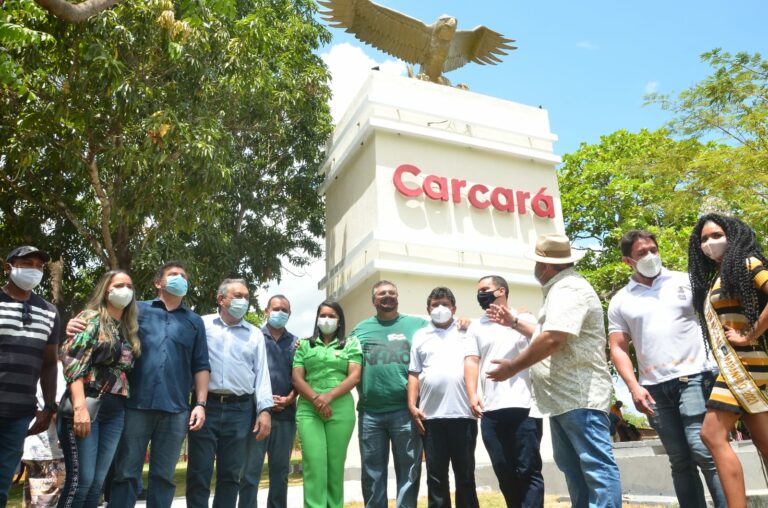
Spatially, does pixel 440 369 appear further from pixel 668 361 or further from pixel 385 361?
pixel 668 361

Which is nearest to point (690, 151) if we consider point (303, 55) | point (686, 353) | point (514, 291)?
point (514, 291)

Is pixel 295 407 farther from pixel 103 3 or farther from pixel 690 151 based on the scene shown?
pixel 690 151

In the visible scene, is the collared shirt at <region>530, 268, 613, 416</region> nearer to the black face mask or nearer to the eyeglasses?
the black face mask

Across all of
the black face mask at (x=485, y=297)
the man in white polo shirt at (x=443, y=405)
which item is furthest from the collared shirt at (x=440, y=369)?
the black face mask at (x=485, y=297)

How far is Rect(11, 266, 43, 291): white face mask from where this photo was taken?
380 cm

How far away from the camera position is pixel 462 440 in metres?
4.24

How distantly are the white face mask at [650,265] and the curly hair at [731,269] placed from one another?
32cm

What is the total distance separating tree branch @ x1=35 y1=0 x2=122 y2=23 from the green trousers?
349 centimetres

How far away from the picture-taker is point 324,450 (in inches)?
175

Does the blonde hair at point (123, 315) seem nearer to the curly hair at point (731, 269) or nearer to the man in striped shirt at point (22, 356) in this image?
the man in striped shirt at point (22, 356)

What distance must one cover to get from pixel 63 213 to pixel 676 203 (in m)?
12.1

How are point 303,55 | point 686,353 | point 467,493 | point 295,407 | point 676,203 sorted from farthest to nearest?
1. point 303,55
2. point 676,203
3. point 295,407
4. point 467,493
5. point 686,353

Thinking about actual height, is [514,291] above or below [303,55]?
below

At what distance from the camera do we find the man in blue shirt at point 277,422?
14.9 ft
